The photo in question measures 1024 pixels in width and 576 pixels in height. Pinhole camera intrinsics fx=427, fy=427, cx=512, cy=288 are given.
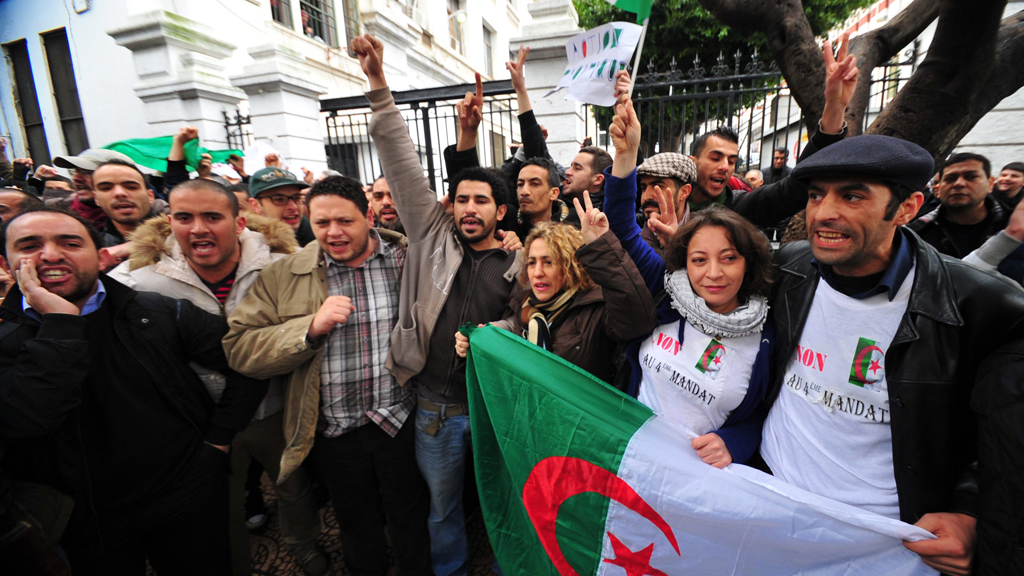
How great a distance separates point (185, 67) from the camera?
23.1ft

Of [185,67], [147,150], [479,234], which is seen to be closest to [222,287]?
[479,234]

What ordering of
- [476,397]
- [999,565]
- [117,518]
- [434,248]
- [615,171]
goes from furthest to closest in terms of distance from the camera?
[434,248]
[476,397]
[615,171]
[117,518]
[999,565]

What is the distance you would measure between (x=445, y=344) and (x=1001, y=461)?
2.04 metres

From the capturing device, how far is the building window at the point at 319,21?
11.8m

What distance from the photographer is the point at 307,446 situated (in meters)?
2.17

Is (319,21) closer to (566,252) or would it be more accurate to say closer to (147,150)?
(147,150)

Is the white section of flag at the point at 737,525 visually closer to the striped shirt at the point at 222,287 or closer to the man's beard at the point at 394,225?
the striped shirt at the point at 222,287

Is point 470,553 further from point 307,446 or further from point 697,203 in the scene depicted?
point 697,203

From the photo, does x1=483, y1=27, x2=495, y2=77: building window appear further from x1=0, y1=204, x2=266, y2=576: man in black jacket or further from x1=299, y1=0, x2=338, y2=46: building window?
x1=0, y1=204, x2=266, y2=576: man in black jacket

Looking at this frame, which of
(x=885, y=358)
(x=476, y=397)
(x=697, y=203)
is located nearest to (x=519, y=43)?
(x=697, y=203)

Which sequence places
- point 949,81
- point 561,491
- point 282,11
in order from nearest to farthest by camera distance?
1. point 561,491
2. point 949,81
3. point 282,11

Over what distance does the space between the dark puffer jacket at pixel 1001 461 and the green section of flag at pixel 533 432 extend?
0.96 m

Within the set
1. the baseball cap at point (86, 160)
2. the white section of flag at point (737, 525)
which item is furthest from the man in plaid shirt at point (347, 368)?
the baseball cap at point (86, 160)

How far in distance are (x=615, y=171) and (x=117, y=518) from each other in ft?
8.70
